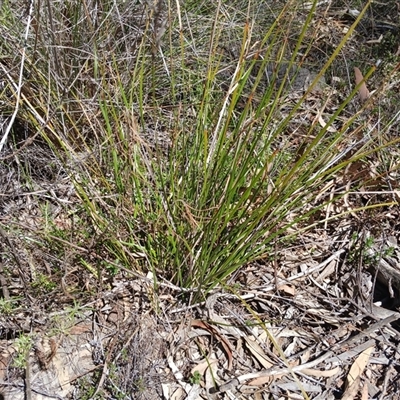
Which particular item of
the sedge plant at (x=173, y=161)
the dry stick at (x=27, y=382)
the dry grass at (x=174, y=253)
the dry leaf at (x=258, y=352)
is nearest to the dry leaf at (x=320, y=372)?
the dry grass at (x=174, y=253)

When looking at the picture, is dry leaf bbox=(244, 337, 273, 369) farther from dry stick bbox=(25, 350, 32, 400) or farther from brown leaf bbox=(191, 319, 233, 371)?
dry stick bbox=(25, 350, 32, 400)

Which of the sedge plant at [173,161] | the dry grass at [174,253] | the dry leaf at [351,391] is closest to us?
the sedge plant at [173,161]

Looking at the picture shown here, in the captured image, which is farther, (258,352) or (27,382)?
(258,352)

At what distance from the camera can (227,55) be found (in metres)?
2.65

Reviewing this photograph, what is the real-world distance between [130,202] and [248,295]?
1.70ft

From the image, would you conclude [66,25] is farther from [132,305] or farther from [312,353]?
[312,353]

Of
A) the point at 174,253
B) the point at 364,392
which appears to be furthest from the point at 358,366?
the point at 174,253

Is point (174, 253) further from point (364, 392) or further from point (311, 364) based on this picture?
point (364, 392)

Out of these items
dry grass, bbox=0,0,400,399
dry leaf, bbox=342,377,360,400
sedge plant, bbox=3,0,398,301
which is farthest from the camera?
dry leaf, bbox=342,377,360,400

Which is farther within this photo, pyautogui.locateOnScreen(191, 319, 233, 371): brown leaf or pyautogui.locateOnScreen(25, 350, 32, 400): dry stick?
pyautogui.locateOnScreen(191, 319, 233, 371): brown leaf

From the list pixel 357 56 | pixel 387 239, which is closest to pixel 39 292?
pixel 387 239

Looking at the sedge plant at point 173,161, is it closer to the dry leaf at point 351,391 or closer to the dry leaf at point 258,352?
the dry leaf at point 258,352

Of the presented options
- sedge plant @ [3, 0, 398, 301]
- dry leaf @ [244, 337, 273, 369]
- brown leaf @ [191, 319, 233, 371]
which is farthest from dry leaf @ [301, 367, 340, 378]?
sedge plant @ [3, 0, 398, 301]

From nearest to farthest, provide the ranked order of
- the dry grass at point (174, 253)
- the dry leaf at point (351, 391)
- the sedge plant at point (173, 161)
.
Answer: the sedge plant at point (173, 161) < the dry grass at point (174, 253) < the dry leaf at point (351, 391)
